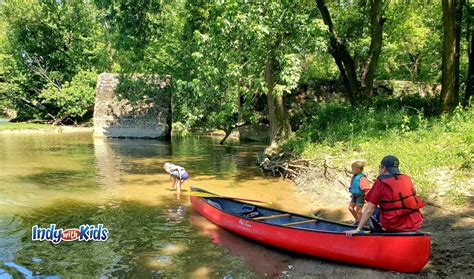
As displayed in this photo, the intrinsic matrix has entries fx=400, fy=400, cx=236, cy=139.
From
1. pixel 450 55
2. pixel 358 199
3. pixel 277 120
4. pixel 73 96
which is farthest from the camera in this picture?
pixel 73 96

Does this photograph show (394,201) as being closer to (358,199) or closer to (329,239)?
(329,239)

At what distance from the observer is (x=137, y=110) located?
3027cm

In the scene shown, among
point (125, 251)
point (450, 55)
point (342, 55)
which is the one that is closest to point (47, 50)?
point (342, 55)

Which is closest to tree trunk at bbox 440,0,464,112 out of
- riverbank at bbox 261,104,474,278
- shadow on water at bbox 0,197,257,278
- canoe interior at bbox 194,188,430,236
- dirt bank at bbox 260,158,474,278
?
riverbank at bbox 261,104,474,278

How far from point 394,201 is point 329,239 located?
1.26 meters

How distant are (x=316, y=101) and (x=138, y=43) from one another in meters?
10.2

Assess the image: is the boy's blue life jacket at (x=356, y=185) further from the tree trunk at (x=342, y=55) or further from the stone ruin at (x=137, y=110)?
the stone ruin at (x=137, y=110)

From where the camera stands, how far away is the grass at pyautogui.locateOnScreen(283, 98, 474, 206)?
9.48 metres

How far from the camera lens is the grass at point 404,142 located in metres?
9.48

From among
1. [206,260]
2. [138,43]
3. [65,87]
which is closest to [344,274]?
[206,260]

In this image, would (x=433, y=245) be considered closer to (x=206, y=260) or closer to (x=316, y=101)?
(x=206, y=260)

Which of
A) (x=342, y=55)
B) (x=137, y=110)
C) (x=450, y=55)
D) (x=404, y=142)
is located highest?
(x=342, y=55)

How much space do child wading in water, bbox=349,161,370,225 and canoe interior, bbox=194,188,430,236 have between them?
2.00 ft

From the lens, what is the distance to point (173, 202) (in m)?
11.4
